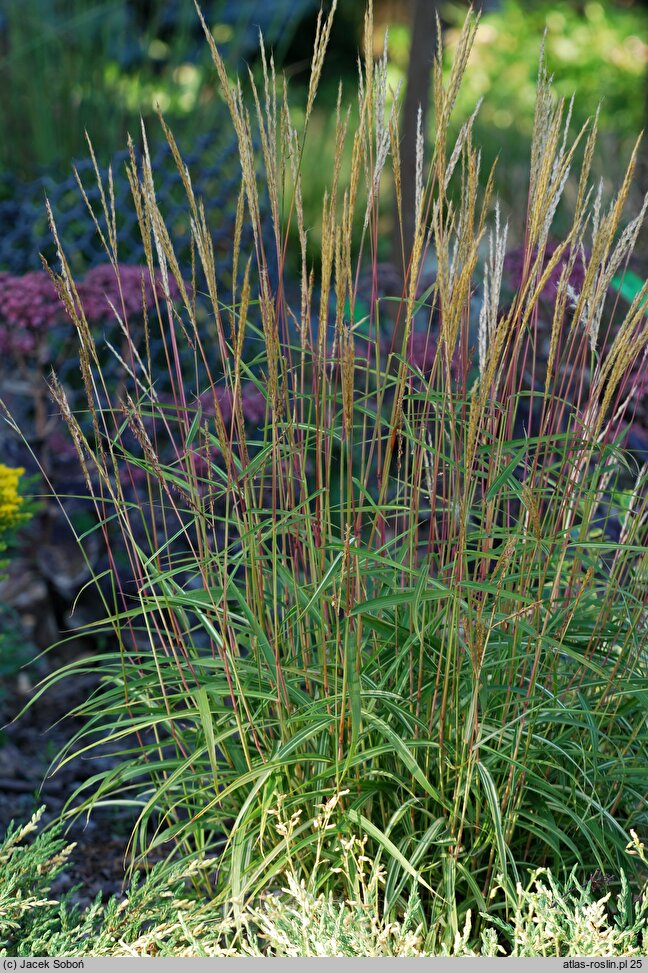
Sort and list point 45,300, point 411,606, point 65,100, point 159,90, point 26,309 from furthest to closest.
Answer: point 159,90, point 65,100, point 45,300, point 26,309, point 411,606

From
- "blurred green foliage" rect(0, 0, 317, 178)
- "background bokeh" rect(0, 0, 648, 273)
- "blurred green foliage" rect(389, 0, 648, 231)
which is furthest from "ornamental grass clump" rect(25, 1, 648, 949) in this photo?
"blurred green foliage" rect(389, 0, 648, 231)

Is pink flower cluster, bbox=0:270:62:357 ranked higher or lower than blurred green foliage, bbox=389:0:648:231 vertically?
higher

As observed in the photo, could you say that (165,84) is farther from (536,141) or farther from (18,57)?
(536,141)

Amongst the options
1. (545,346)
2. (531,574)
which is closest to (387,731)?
(531,574)

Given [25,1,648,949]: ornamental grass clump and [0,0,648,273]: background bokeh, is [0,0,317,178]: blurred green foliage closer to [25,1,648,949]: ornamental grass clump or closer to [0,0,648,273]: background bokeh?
[0,0,648,273]: background bokeh

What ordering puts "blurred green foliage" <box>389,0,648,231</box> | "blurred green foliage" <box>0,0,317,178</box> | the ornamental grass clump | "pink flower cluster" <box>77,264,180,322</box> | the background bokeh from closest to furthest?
the ornamental grass clump
"pink flower cluster" <box>77,264,180,322</box>
the background bokeh
"blurred green foliage" <box>0,0,317,178</box>
"blurred green foliage" <box>389,0,648,231</box>

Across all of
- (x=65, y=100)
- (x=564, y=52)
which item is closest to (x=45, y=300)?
(x=65, y=100)

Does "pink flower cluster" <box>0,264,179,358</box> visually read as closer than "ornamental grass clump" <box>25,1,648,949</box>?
No

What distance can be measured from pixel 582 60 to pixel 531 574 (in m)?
14.0

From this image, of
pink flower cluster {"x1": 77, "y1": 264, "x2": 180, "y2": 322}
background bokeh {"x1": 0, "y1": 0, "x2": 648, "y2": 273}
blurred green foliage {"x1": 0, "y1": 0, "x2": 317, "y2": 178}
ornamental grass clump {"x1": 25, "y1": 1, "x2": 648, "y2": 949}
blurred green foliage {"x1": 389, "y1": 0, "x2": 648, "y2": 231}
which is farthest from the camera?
blurred green foliage {"x1": 389, "y1": 0, "x2": 648, "y2": 231}

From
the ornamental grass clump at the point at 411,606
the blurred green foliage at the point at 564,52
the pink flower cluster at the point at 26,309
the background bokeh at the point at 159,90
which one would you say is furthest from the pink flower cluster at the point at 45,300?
the blurred green foliage at the point at 564,52

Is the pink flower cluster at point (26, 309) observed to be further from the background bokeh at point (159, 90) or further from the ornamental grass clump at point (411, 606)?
the ornamental grass clump at point (411, 606)

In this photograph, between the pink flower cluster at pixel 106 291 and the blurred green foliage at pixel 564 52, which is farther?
the blurred green foliage at pixel 564 52

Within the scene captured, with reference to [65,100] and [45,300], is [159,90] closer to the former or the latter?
[65,100]
